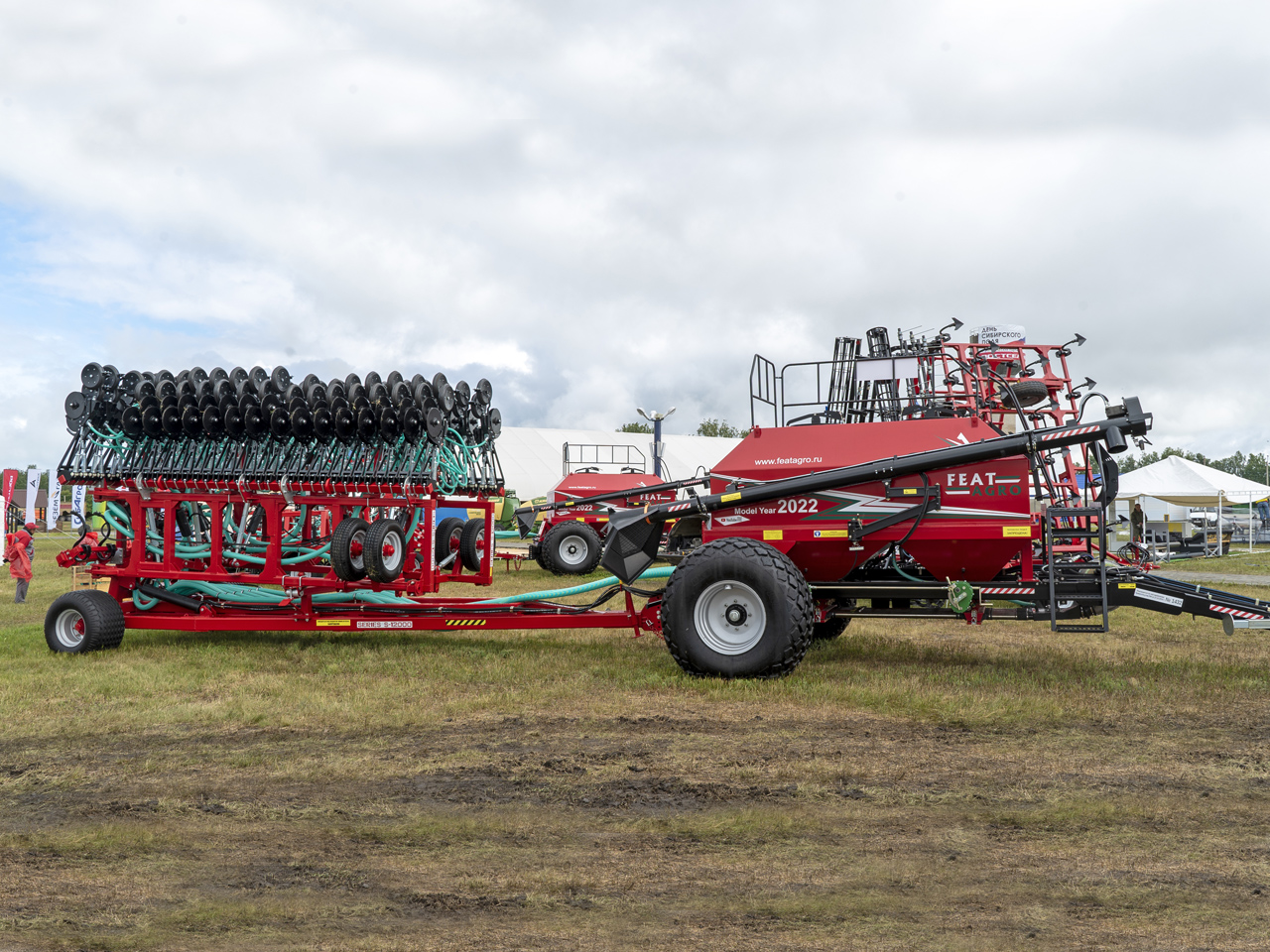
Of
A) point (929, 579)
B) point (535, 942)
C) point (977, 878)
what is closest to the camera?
point (535, 942)

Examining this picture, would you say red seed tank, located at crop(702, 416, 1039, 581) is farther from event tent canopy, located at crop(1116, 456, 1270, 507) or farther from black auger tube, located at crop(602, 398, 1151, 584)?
event tent canopy, located at crop(1116, 456, 1270, 507)

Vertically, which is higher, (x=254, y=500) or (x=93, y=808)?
(x=254, y=500)

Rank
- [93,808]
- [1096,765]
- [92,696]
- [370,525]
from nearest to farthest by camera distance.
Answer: [93,808], [1096,765], [92,696], [370,525]

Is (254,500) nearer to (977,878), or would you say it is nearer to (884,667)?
(884,667)

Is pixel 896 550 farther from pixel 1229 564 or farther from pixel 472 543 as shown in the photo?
pixel 1229 564

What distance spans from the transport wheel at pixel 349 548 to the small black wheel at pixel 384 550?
7 cm

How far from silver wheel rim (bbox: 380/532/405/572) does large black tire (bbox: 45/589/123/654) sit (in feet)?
→ 8.72

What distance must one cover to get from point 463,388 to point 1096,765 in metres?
6.74

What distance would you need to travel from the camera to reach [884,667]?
855 centimetres

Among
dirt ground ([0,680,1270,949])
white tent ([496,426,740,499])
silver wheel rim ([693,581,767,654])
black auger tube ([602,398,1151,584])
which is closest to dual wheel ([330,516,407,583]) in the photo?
black auger tube ([602,398,1151,584])

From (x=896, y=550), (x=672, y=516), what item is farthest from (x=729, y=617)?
(x=896, y=550)

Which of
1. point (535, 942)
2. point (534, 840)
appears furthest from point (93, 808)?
point (535, 942)

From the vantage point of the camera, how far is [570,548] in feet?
65.3

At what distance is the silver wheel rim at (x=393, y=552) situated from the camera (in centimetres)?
925
